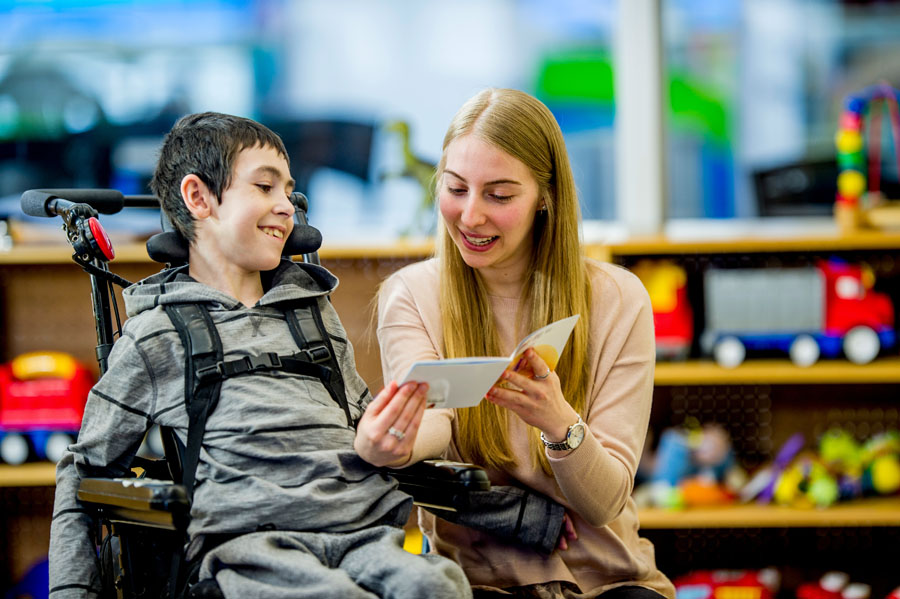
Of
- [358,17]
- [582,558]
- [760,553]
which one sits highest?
[358,17]

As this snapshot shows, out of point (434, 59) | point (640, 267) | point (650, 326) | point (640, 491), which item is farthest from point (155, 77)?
point (650, 326)

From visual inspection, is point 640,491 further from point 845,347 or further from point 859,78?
point 859,78

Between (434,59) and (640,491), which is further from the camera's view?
(434,59)

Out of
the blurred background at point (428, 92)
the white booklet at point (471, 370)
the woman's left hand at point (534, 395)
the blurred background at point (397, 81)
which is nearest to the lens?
the white booklet at point (471, 370)

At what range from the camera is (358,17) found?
11.9 feet

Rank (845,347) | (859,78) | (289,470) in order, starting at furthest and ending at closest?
(859,78), (845,347), (289,470)

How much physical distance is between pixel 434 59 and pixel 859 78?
1.56 metres

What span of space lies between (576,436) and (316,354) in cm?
44

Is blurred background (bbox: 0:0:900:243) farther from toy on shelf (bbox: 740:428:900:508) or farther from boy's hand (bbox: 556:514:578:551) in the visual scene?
boy's hand (bbox: 556:514:578:551)

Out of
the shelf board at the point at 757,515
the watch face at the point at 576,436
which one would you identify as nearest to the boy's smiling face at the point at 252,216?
the watch face at the point at 576,436

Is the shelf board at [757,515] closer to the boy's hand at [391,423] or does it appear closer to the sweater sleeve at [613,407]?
the sweater sleeve at [613,407]

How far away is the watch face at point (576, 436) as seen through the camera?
1.50m

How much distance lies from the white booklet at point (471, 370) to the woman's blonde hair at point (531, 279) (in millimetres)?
284

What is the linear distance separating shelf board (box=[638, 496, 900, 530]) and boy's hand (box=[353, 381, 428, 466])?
1.60 meters
